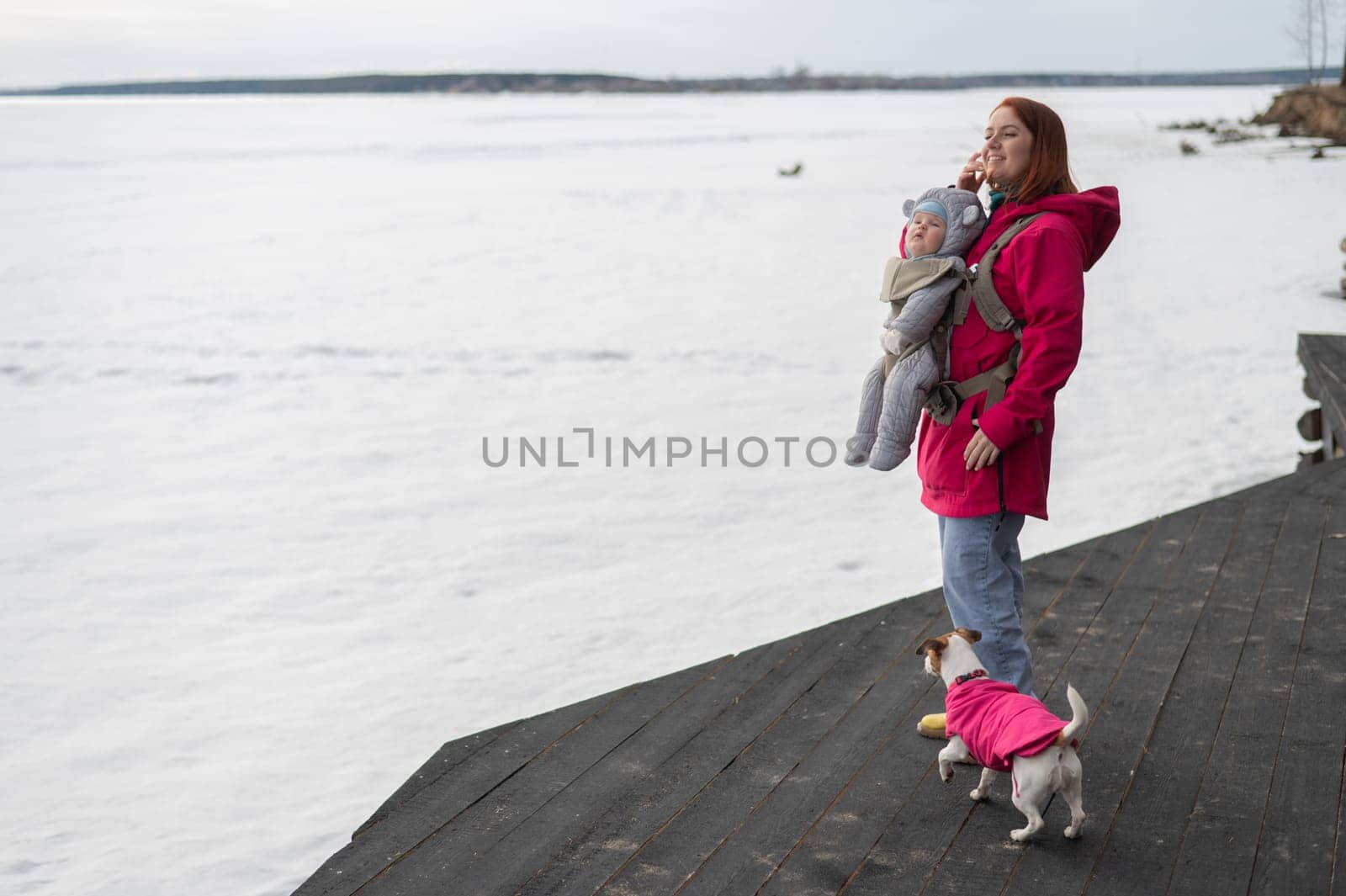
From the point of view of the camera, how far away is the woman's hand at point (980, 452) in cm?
252

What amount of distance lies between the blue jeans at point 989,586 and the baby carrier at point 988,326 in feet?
0.84

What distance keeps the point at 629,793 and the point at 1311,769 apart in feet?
5.22

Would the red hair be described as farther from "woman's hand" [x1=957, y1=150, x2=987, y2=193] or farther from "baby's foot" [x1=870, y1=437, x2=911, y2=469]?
"baby's foot" [x1=870, y1=437, x2=911, y2=469]

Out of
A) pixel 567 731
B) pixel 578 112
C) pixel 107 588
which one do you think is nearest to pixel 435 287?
pixel 107 588

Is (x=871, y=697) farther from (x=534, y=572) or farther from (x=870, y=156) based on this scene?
(x=870, y=156)

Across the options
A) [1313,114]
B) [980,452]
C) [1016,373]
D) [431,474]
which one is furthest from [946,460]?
[1313,114]

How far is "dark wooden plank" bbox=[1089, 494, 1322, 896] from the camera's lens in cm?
251

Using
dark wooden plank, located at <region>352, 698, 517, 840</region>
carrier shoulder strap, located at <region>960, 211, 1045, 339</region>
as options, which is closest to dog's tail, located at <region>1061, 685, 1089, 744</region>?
carrier shoulder strap, located at <region>960, 211, 1045, 339</region>

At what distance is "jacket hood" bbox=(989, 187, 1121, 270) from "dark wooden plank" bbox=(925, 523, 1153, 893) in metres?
1.22

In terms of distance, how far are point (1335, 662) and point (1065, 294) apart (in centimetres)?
173

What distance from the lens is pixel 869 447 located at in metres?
2.73

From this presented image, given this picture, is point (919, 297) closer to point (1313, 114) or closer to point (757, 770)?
point (757, 770)

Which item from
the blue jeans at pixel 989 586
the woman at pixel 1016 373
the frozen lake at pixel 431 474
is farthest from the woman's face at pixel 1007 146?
the blue jeans at pixel 989 586

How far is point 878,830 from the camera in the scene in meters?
2.66
